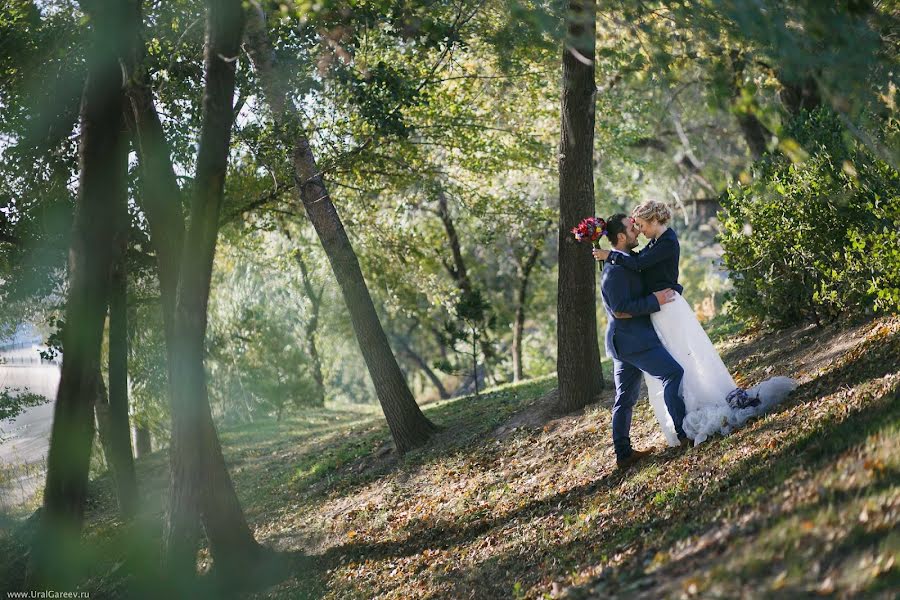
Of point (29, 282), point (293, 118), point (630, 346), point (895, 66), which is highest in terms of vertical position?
point (293, 118)

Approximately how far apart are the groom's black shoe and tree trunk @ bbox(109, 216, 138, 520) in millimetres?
8472

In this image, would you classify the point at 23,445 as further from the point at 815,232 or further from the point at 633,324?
the point at 815,232

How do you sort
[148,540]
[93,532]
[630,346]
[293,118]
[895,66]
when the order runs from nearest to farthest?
[895,66], [630,346], [293,118], [148,540], [93,532]

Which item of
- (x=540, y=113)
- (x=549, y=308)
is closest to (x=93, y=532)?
(x=540, y=113)

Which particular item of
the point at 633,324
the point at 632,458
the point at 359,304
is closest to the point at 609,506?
the point at 632,458

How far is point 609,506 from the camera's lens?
761 cm

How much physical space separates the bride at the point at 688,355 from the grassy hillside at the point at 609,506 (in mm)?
200

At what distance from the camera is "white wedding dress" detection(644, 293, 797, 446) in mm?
8000

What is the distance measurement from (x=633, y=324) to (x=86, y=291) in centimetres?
501

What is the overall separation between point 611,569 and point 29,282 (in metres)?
11.5

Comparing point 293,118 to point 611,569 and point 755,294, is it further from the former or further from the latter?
point 611,569

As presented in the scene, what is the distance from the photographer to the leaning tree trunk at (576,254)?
10969 millimetres

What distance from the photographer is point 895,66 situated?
575cm

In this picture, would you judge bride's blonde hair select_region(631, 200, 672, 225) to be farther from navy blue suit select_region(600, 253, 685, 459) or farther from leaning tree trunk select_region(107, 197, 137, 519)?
leaning tree trunk select_region(107, 197, 137, 519)
